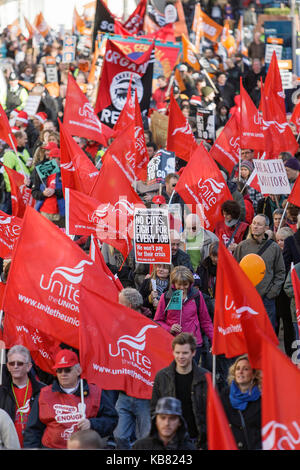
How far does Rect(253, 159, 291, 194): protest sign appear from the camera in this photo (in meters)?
12.3

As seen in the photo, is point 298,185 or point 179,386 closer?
point 179,386

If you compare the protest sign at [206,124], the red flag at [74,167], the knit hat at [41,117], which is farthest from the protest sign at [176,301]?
the knit hat at [41,117]

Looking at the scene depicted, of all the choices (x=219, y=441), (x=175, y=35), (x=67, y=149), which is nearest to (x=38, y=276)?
(x=219, y=441)

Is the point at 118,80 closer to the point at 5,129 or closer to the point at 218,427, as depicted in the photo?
the point at 5,129

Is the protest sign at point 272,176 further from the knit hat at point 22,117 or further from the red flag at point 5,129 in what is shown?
the knit hat at point 22,117

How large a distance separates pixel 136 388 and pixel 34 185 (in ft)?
18.3

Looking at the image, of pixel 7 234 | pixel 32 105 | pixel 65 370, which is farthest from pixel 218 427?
pixel 32 105

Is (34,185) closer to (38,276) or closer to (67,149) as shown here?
(67,149)

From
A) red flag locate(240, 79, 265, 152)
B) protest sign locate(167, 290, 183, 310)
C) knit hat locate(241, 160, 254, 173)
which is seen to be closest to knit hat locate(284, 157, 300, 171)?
knit hat locate(241, 160, 254, 173)

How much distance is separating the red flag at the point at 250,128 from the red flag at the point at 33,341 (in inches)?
239

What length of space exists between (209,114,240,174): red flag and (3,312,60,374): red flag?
20.0 ft

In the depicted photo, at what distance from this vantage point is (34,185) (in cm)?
1326
